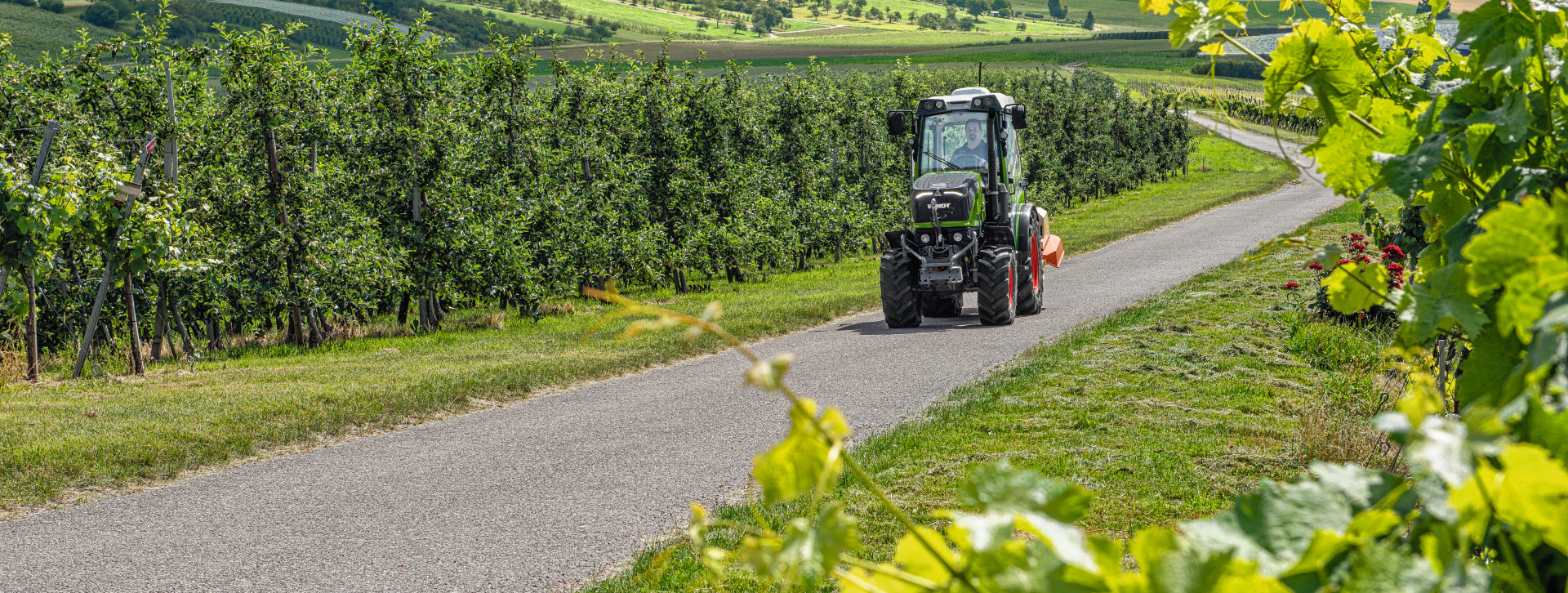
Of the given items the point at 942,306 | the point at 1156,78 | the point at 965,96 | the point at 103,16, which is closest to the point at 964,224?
the point at 942,306

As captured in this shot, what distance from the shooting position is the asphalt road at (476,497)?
500 cm

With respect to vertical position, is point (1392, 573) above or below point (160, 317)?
above

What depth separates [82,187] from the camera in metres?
9.88

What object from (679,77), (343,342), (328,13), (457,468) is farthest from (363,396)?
(328,13)

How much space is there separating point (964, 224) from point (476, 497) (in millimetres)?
7332

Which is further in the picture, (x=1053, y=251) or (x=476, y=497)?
(x=1053, y=251)

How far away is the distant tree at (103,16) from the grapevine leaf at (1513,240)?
101 m

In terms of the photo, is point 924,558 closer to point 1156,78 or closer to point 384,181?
point 384,181

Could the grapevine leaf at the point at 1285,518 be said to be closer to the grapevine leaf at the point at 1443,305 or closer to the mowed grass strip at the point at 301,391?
the grapevine leaf at the point at 1443,305

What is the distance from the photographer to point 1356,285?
1.55m

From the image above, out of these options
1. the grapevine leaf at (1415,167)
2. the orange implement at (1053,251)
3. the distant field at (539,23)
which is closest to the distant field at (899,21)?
the distant field at (539,23)

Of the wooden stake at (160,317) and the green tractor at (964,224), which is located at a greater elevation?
the green tractor at (964,224)

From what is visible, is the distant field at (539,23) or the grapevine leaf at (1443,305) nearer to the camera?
the grapevine leaf at (1443,305)

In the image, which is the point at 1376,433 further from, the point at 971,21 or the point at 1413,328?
the point at 971,21
